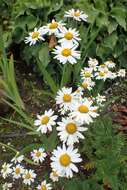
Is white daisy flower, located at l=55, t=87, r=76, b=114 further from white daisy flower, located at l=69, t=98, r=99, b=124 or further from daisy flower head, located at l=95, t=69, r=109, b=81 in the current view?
daisy flower head, located at l=95, t=69, r=109, b=81

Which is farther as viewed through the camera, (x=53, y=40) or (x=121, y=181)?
(x=53, y=40)

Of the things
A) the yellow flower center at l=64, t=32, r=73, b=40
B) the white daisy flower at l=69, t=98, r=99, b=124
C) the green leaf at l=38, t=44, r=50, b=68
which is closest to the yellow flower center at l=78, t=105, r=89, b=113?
the white daisy flower at l=69, t=98, r=99, b=124

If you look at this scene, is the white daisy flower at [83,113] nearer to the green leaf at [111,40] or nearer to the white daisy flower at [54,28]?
the white daisy flower at [54,28]

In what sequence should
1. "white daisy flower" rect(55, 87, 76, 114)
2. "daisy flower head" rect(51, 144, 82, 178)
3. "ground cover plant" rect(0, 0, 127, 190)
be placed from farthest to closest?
"ground cover plant" rect(0, 0, 127, 190) → "white daisy flower" rect(55, 87, 76, 114) → "daisy flower head" rect(51, 144, 82, 178)

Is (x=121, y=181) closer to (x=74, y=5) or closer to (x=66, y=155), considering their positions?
(x=66, y=155)

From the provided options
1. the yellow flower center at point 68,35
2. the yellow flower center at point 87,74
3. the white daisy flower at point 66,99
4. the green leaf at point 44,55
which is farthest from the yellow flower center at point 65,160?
Result: the green leaf at point 44,55

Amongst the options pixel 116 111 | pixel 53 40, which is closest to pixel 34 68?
pixel 53 40

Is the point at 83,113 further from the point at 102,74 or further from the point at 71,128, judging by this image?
the point at 102,74
